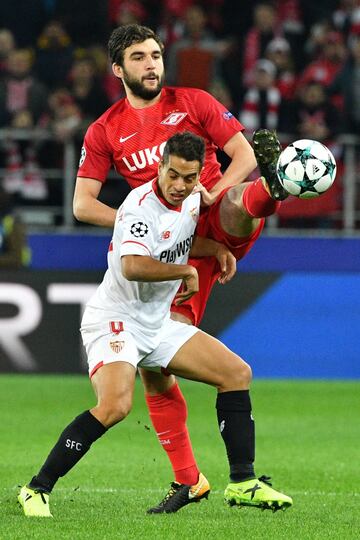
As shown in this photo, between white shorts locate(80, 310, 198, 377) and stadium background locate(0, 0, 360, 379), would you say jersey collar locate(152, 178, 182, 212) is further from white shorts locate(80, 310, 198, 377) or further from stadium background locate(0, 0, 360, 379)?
stadium background locate(0, 0, 360, 379)

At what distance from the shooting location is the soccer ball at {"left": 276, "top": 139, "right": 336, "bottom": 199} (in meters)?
6.46

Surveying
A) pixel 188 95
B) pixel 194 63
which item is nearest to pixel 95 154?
pixel 188 95

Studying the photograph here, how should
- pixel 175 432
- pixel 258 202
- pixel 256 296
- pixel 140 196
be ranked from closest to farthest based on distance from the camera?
pixel 140 196 < pixel 258 202 < pixel 175 432 < pixel 256 296

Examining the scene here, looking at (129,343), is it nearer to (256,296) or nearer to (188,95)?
(188,95)

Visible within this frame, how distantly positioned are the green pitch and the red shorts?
1.03m

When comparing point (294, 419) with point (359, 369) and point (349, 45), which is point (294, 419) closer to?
point (359, 369)

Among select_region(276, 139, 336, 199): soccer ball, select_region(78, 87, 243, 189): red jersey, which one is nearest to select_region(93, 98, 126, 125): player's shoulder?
select_region(78, 87, 243, 189): red jersey

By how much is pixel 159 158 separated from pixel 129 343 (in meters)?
1.19

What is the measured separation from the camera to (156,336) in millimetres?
6641

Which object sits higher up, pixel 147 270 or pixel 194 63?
pixel 194 63

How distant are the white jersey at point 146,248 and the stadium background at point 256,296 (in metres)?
6.81

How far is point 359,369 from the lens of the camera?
13984mm

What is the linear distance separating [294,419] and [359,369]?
278 centimetres

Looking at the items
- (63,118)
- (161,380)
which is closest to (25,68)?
(63,118)
